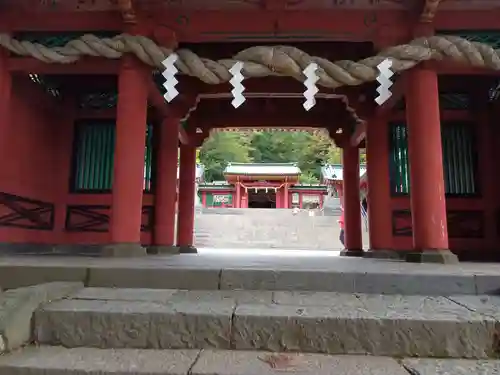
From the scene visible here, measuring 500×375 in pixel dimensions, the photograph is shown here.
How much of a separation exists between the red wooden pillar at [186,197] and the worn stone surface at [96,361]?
6.93 metres

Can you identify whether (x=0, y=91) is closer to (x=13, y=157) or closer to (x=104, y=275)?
(x=13, y=157)

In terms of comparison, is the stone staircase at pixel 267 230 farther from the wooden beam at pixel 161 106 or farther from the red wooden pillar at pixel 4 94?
the red wooden pillar at pixel 4 94

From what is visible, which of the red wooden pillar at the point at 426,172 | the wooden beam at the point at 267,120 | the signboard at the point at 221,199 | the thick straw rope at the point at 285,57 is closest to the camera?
the red wooden pillar at the point at 426,172

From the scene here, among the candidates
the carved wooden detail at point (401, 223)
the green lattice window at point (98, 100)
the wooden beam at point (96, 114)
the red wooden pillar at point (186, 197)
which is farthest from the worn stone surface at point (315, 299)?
the red wooden pillar at point (186, 197)

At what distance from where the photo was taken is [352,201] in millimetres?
9156

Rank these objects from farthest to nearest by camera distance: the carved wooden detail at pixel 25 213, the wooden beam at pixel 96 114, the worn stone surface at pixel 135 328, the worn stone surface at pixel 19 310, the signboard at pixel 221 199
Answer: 1. the signboard at pixel 221 199
2. the wooden beam at pixel 96 114
3. the carved wooden detail at pixel 25 213
4. the worn stone surface at pixel 135 328
5. the worn stone surface at pixel 19 310

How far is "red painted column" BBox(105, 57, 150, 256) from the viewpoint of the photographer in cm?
499

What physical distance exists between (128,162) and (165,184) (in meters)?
2.69

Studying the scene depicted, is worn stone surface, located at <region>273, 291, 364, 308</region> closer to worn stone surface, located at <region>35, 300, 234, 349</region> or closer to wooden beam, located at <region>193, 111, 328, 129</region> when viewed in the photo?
worn stone surface, located at <region>35, 300, 234, 349</region>

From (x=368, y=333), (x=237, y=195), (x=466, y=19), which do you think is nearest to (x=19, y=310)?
(x=368, y=333)

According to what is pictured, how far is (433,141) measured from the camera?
4.93 metres

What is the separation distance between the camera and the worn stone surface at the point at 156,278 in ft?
9.68

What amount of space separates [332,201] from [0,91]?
2334cm

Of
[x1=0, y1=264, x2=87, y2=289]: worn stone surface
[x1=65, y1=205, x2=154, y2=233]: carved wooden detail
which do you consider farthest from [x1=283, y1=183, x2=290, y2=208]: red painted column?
[x1=0, y1=264, x2=87, y2=289]: worn stone surface
